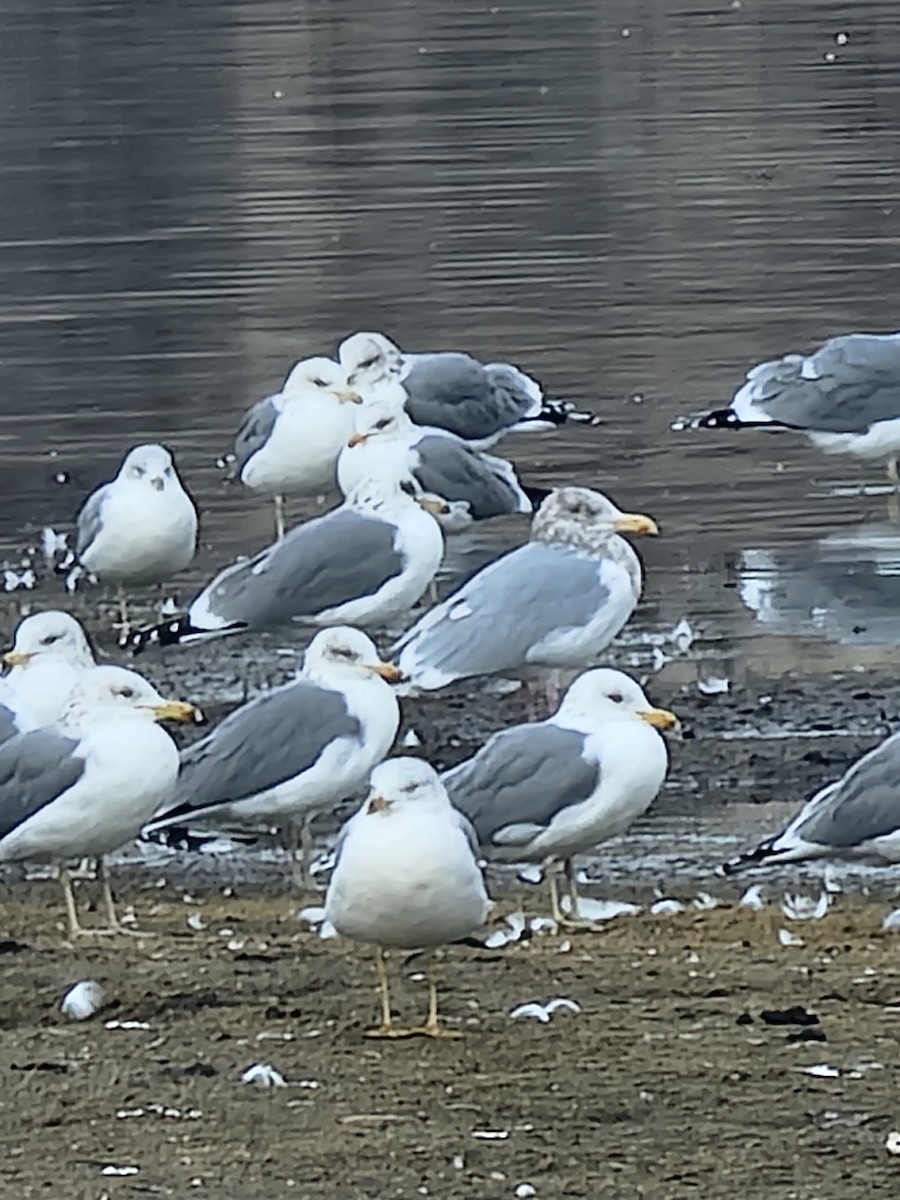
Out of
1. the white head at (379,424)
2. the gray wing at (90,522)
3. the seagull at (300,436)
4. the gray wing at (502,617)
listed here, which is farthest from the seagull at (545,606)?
the seagull at (300,436)

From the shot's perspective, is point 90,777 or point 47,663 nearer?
point 90,777

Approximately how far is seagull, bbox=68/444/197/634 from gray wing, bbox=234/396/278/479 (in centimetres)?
113

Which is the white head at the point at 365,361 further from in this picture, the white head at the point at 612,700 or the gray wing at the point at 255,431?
the white head at the point at 612,700

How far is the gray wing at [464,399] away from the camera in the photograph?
12055 millimetres

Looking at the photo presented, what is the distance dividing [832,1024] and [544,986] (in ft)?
2.01

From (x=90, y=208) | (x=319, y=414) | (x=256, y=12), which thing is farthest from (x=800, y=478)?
(x=256, y=12)

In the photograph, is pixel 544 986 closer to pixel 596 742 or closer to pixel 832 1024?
pixel 832 1024

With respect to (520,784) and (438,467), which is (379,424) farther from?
(520,784)

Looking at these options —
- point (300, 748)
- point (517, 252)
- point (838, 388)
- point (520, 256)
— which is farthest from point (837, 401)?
point (517, 252)

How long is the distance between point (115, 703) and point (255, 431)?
4.62 m

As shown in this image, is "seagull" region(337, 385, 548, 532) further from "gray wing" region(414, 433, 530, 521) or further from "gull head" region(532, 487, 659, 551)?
"gull head" region(532, 487, 659, 551)

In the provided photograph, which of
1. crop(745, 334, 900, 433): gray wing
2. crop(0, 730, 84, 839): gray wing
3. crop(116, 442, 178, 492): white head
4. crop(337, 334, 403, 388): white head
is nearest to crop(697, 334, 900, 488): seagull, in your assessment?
crop(745, 334, 900, 433): gray wing

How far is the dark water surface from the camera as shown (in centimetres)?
1148

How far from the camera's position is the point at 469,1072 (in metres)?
5.30
